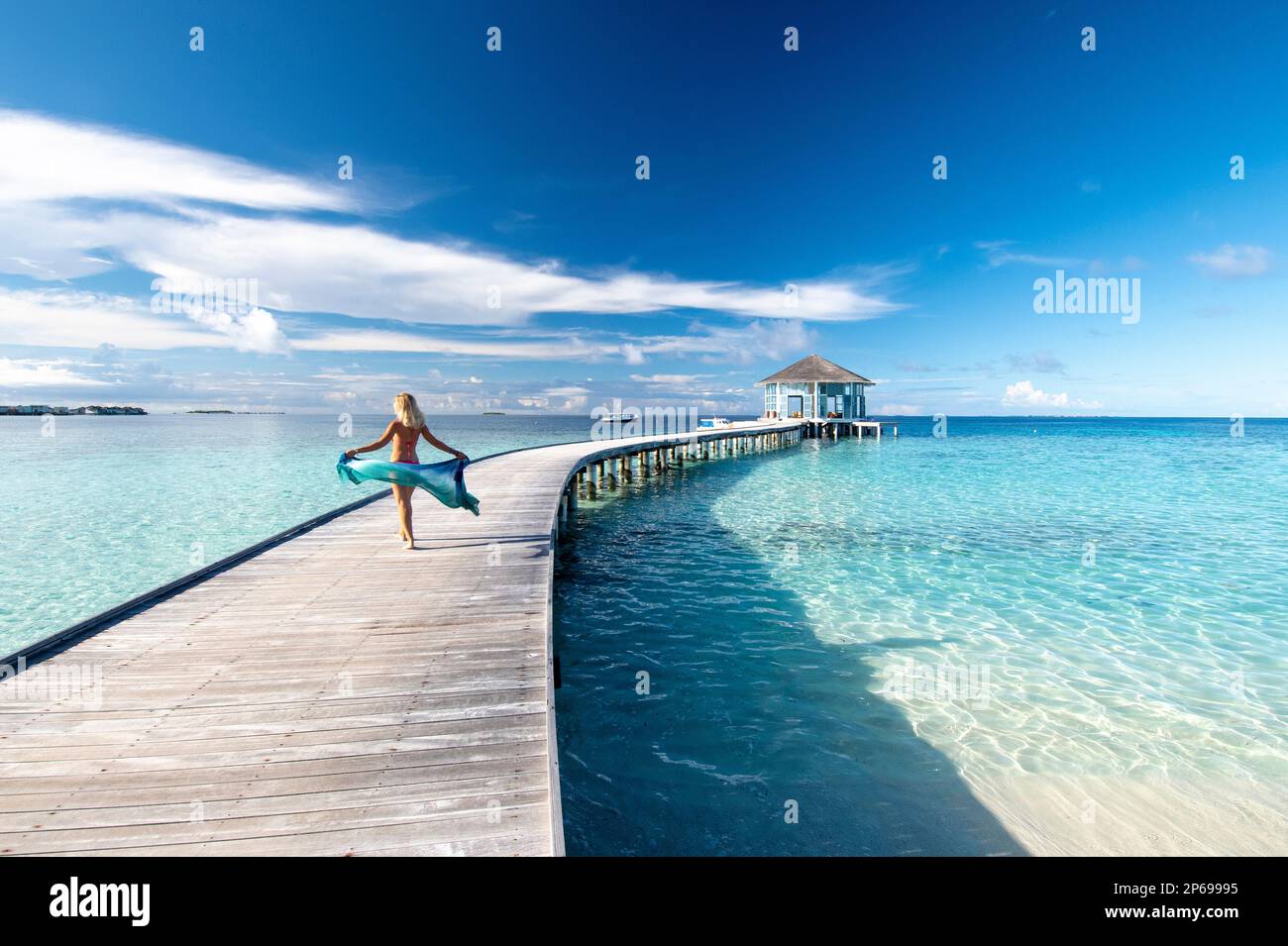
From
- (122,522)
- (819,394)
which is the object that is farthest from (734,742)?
(819,394)

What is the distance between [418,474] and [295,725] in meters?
4.61

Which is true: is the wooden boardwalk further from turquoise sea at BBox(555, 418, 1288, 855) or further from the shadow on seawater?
turquoise sea at BBox(555, 418, 1288, 855)

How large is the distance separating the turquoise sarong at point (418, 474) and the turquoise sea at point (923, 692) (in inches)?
97.4

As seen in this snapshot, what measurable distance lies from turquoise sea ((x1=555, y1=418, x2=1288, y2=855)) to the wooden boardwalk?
1.50m

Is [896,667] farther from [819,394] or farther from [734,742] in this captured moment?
[819,394]

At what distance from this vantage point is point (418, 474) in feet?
25.6

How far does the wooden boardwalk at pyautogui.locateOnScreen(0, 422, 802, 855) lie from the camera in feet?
8.68

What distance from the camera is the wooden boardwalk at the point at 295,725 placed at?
2646mm

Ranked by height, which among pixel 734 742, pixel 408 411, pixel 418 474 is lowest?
pixel 734 742

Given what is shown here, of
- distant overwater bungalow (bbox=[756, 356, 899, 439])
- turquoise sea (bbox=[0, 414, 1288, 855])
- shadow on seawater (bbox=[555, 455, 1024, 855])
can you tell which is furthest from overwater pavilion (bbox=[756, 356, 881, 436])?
shadow on seawater (bbox=[555, 455, 1024, 855])
